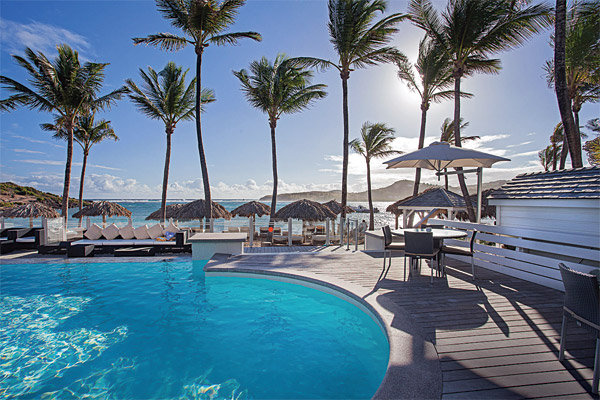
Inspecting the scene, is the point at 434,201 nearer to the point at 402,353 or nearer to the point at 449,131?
the point at 402,353

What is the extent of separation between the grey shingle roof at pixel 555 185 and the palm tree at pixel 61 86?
16295 mm

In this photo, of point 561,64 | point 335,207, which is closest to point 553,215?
point 561,64

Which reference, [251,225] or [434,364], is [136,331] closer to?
[434,364]

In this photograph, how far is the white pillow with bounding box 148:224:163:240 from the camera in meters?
10.1

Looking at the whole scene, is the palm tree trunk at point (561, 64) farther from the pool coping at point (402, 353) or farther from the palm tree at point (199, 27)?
the palm tree at point (199, 27)

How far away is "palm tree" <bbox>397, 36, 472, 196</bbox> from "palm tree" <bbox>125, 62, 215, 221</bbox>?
11428 millimetres

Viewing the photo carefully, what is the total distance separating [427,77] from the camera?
14.8m

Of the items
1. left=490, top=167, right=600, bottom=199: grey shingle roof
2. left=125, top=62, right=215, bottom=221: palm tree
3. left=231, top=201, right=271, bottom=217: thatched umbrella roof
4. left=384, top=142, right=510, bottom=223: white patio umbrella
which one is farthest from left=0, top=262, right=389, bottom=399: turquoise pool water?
left=231, top=201, right=271, bottom=217: thatched umbrella roof

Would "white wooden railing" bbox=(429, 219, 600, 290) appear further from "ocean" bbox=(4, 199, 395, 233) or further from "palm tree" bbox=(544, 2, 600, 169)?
"palm tree" bbox=(544, 2, 600, 169)

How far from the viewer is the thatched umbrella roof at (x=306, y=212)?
1586 centimetres

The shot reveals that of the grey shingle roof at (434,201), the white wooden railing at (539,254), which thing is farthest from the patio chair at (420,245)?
the grey shingle roof at (434,201)

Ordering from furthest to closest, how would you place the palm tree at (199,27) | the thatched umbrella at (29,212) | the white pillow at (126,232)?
the thatched umbrella at (29,212) < the palm tree at (199,27) < the white pillow at (126,232)

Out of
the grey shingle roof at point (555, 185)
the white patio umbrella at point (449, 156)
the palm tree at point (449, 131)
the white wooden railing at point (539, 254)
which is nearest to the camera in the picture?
the white wooden railing at point (539, 254)

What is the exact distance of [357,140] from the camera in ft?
79.7
